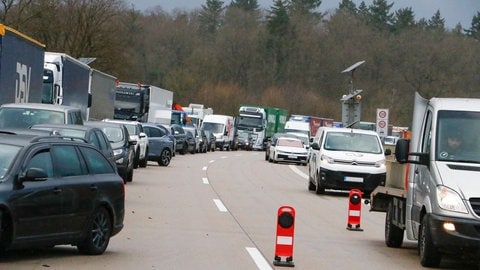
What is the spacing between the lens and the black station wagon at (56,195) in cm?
1057

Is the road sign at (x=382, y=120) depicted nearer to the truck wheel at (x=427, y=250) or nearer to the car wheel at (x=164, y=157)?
the car wheel at (x=164, y=157)

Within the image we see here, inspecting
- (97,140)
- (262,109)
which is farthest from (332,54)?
(97,140)

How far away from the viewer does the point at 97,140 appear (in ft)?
68.4

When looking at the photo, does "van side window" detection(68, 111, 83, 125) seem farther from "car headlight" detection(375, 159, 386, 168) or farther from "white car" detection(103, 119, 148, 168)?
"car headlight" detection(375, 159, 386, 168)

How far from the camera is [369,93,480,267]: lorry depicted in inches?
450

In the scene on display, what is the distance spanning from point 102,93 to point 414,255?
89.8 feet

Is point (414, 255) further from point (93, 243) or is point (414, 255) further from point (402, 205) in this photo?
point (93, 243)

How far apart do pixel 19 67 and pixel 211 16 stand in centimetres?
10954

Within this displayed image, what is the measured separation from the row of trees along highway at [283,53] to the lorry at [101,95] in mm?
31100

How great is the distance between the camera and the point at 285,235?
1193cm

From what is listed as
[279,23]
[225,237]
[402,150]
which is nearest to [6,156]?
[402,150]

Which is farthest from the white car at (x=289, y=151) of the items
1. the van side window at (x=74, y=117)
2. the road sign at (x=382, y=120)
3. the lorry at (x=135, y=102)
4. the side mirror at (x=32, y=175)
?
the side mirror at (x=32, y=175)

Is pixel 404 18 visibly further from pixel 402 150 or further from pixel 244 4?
pixel 402 150

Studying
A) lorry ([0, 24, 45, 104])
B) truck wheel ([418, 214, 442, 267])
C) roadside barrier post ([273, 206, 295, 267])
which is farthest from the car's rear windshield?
lorry ([0, 24, 45, 104])
